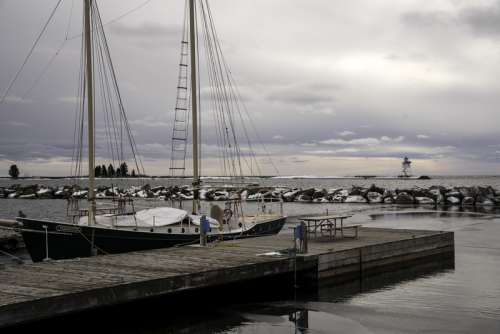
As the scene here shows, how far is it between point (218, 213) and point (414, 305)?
10385 mm

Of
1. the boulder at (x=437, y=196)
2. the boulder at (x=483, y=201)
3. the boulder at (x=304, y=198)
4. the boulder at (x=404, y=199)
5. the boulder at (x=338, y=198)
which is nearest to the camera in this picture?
the boulder at (x=483, y=201)

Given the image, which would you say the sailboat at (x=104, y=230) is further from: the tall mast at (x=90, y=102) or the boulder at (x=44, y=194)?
the boulder at (x=44, y=194)

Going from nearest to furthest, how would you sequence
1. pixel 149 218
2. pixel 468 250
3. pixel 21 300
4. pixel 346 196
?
pixel 21 300 < pixel 149 218 < pixel 468 250 < pixel 346 196

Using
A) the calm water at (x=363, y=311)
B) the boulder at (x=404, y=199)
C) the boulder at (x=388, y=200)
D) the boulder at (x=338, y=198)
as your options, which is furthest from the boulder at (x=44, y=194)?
the calm water at (x=363, y=311)

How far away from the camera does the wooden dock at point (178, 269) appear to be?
11.1 metres

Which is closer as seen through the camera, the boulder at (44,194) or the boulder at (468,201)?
the boulder at (468,201)

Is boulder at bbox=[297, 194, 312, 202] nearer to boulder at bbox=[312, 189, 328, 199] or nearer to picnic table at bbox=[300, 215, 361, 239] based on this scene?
boulder at bbox=[312, 189, 328, 199]

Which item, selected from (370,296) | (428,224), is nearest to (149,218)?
(370,296)

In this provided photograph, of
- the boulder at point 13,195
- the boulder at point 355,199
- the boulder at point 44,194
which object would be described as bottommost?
the boulder at point 13,195

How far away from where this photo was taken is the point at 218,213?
23375 mm

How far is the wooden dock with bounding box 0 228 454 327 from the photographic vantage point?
36.3 feet

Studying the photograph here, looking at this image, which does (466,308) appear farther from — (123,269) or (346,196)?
(346,196)

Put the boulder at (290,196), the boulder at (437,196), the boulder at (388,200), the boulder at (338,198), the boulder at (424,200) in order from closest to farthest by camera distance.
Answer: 1. the boulder at (437,196)
2. the boulder at (424,200)
3. the boulder at (388,200)
4. the boulder at (338,198)
5. the boulder at (290,196)

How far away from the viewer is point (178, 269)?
46.4 ft
